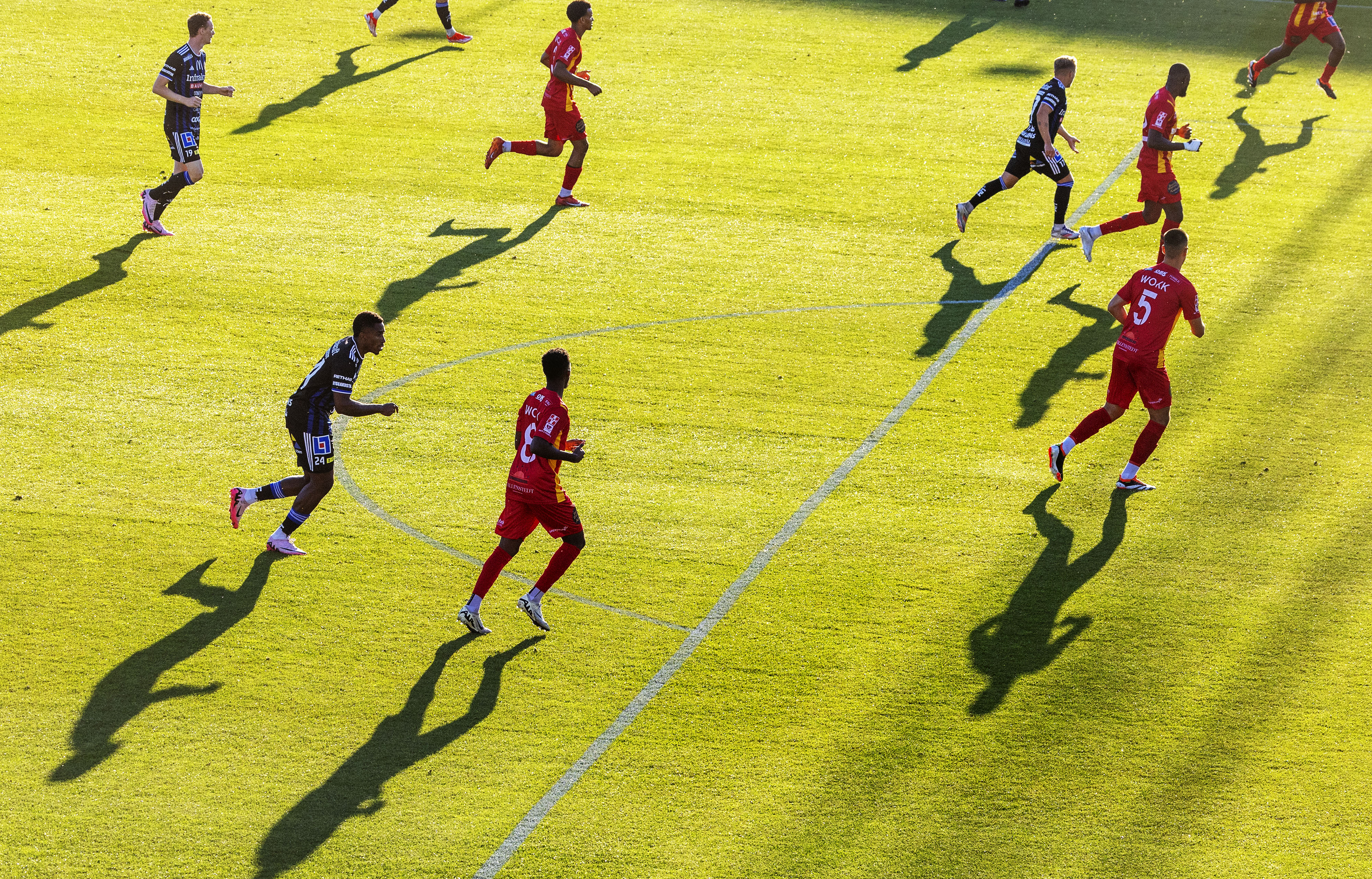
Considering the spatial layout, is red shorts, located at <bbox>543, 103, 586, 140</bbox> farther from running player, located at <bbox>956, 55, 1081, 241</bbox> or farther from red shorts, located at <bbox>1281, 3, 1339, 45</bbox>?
red shorts, located at <bbox>1281, 3, 1339, 45</bbox>

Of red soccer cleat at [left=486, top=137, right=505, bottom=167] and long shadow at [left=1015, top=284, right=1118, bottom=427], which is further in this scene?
red soccer cleat at [left=486, top=137, right=505, bottom=167]

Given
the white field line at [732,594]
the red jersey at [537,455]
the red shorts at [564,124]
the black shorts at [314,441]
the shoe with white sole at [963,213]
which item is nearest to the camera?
the white field line at [732,594]

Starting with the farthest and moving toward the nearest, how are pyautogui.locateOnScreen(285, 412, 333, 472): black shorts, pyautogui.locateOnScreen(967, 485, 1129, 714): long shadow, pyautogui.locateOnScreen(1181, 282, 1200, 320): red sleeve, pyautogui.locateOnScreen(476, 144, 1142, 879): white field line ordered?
pyautogui.locateOnScreen(1181, 282, 1200, 320): red sleeve
pyautogui.locateOnScreen(285, 412, 333, 472): black shorts
pyautogui.locateOnScreen(967, 485, 1129, 714): long shadow
pyautogui.locateOnScreen(476, 144, 1142, 879): white field line

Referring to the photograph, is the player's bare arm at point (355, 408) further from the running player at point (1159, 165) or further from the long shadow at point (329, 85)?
the long shadow at point (329, 85)

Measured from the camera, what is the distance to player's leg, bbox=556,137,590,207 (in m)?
15.8

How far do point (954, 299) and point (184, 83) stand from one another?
9234 mm

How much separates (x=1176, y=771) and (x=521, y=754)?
154 inches

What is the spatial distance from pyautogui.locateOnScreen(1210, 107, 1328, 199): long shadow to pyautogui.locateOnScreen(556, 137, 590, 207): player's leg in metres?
8.31

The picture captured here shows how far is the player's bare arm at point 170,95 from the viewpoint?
1415 centimetres

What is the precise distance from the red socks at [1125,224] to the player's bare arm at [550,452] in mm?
8665

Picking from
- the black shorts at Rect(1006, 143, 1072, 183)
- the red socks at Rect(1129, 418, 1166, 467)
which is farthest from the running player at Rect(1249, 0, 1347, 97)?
the red socks at Rect(1129, 418, 1166, 467)

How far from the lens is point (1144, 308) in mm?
9844

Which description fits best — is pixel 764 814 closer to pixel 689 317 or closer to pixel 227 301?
pixel 689 317

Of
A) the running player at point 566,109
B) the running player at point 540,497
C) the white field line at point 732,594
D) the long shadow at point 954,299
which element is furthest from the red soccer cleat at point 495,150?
the running player at point 540,497
